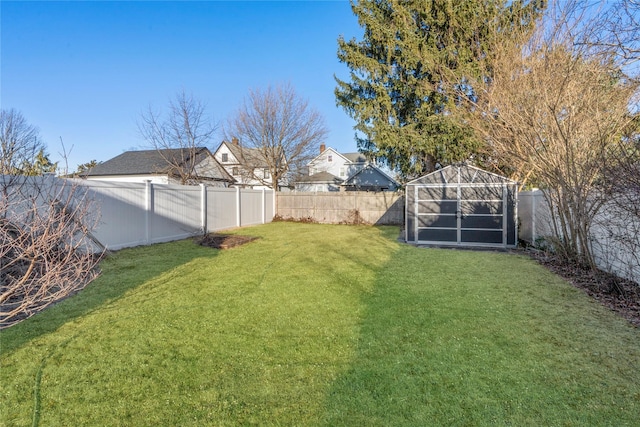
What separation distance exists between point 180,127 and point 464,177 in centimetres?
1395

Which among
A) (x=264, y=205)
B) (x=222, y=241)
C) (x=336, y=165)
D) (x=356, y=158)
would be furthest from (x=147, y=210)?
(x=356, y=158)

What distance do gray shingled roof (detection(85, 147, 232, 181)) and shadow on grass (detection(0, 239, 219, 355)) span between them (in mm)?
11054

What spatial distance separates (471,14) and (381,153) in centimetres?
607

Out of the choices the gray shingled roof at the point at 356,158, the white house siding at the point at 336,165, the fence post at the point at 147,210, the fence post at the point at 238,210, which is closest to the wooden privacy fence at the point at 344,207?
the fence post at the point at 238,210

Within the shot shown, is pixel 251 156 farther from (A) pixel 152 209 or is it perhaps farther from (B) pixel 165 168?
(A) pixel 152 209

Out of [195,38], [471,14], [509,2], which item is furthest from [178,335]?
[509,2]

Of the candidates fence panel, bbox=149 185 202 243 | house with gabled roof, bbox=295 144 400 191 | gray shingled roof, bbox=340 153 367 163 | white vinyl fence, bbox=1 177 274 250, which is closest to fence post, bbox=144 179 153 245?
white vinyl fence, bbox=1 177 274 250

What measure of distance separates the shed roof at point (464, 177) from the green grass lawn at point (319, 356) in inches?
194

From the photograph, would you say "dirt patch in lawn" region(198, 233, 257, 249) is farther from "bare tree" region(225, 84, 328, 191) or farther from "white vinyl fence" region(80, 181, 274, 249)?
"bare tree" region(225, 84, 328, 191)

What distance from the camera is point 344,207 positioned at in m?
16.7

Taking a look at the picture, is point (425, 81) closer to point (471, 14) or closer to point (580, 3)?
point (471, 14)

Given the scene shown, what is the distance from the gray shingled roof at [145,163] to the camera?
61.4 feet

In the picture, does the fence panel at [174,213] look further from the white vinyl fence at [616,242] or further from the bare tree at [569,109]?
the white vinyl fence at [616,242]

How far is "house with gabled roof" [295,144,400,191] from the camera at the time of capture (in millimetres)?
25781
